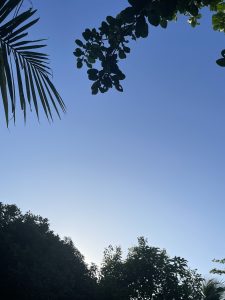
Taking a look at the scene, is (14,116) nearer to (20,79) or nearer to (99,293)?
(20,79)

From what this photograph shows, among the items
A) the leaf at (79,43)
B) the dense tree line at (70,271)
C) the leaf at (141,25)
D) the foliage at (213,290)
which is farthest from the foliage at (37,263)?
the leaf at (141,25)

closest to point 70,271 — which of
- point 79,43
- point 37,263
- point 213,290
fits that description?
point 37,263

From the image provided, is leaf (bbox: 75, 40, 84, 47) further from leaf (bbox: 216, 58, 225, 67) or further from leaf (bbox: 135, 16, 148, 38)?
leaf (bbox: 216, 58, 225, 67)

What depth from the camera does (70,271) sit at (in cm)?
2491

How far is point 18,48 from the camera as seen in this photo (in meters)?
2.56

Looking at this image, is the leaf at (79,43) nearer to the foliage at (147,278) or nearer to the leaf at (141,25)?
the leaf at (141,25)

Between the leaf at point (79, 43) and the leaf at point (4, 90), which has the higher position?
the leaf at point (79, 43)

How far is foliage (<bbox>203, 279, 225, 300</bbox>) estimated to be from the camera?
20.1 meters

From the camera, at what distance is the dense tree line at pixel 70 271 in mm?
21547

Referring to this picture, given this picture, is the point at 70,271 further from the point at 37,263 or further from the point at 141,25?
the point at 141,25

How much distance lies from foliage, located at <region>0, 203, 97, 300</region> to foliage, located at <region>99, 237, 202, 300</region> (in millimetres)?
1812

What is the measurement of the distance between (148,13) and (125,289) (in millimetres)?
25720

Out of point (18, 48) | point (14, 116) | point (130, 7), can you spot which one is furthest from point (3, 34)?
point (130, 7)

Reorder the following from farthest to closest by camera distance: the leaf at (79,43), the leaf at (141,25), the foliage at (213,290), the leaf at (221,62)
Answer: the foliage at (213,290) < the leaf at (79,43) < the leaf at (141,25) < the leaf at (221,62)
